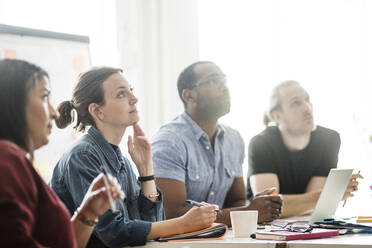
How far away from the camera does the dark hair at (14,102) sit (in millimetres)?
1285

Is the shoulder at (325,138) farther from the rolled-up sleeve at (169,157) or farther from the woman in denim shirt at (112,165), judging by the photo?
the woman in denim shirt at (112,165)

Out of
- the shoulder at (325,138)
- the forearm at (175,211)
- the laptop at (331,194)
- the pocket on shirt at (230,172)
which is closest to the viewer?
the laptop at (331,194)

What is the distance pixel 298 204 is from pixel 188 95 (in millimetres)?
865

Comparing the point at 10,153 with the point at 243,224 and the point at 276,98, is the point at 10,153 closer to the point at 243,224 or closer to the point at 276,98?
the point at 243,224

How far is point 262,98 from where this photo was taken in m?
4.43

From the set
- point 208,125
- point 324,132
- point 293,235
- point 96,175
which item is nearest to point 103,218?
point 96,175

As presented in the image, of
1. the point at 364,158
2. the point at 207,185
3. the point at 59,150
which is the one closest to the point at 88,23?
the point at 59,150

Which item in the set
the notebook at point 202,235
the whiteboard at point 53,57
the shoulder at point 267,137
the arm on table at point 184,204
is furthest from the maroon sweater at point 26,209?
the shoulder at point 267,137

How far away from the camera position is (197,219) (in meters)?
1.97

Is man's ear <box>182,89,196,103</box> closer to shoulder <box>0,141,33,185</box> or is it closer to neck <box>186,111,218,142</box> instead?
neck <box>186,111,218,142</box>

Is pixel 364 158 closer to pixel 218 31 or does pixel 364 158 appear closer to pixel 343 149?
pixel 343 149

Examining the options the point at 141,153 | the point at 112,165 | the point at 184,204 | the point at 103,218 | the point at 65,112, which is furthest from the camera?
the point at 184,204

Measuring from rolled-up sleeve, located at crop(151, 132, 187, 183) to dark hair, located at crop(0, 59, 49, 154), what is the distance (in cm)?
138

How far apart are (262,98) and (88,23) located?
153 centimetres
